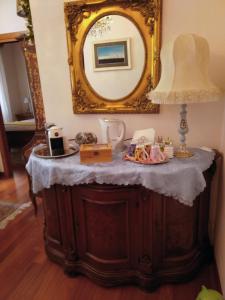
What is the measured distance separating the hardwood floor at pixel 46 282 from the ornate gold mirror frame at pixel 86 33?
1.21 meters

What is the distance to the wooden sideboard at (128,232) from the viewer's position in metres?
1.42

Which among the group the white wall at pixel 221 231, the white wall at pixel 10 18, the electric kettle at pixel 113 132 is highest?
the white wall at pixel 10 18

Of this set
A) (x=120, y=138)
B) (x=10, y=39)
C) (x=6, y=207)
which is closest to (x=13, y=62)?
(x=10, y=39)

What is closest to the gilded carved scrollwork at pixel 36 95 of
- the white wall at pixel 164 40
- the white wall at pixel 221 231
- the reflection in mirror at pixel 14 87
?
the white wall at pixel 164 40

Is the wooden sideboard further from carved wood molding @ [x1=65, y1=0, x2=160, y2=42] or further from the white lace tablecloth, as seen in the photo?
carved wood molding @ [x1=65, y1=0, x2=160, y2=42]

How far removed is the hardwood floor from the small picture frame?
1.53 metres

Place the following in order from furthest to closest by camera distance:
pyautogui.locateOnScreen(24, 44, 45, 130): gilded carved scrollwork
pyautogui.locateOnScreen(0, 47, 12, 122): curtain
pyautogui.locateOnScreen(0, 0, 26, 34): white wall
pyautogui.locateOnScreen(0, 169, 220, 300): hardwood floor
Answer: pyautogui.locateOnScreen(0, 47, 12, 122): curtain → pyautogui.locateOnScreen(0, 0, 26, 34): white wall → pyautogui.locateOnScreen(24, 44, 45, 130): gilded carved scrollwork → pyautogui.locateOnScreen(0, 169, 220, 300): hardwood floor

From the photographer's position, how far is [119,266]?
5.11 ft

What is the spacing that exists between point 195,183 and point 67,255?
1027mm

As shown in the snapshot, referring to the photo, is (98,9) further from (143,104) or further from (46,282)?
(46,282)

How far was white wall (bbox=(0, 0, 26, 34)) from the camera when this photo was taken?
11.3 ft

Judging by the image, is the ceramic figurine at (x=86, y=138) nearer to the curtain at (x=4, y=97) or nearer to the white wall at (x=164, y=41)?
the white wall at (x=164, y=41)

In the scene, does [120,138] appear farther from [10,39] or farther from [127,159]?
[10,39]

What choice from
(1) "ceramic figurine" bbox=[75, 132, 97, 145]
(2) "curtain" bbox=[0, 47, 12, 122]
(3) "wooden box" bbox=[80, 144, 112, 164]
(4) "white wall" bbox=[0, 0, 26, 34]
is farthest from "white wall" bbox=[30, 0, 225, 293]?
(2) "curtain" bbox=[0, 47, 12, 122]
